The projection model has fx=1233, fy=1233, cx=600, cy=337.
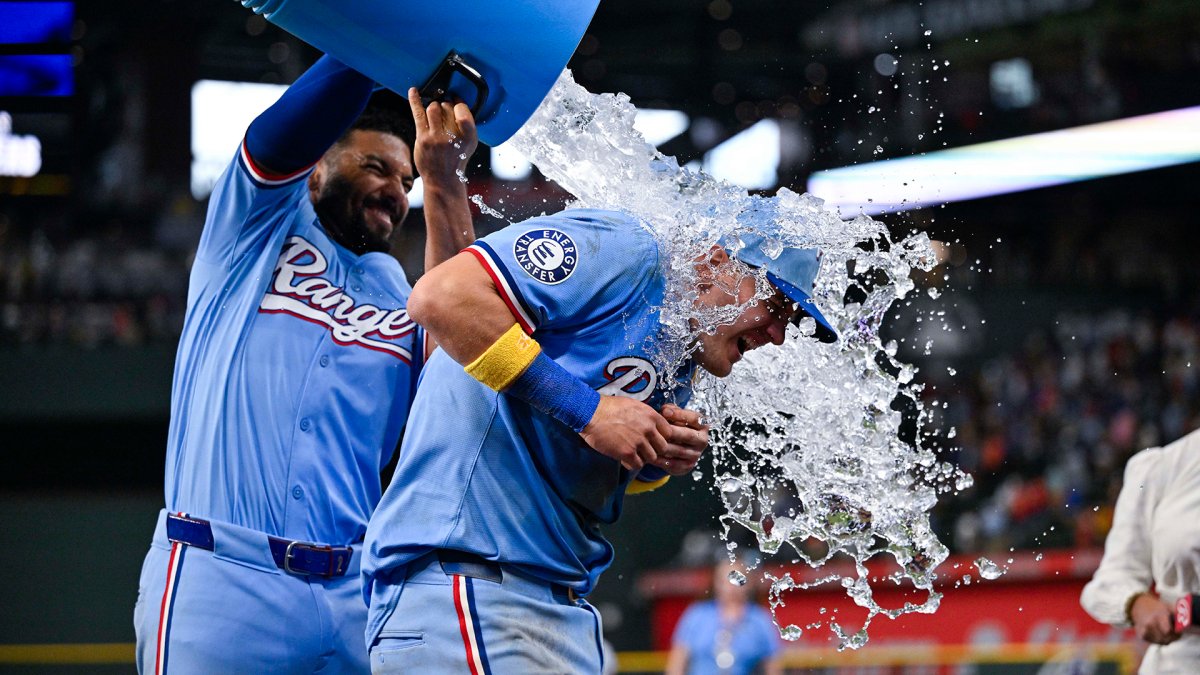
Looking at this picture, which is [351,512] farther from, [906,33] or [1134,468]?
[906,33]

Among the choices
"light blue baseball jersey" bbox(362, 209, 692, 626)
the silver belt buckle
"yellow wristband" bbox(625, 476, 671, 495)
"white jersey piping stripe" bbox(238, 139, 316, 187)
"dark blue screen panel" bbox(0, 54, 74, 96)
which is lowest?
the silver belt buckle

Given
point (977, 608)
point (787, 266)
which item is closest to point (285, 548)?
point (787, 266)

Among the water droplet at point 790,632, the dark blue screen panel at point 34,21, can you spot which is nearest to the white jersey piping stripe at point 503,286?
the water droplet at point 790,632

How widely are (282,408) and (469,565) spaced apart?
0.85m

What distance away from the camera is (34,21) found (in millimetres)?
8172

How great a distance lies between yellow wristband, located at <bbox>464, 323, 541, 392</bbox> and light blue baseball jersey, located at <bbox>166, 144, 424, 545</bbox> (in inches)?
34.3

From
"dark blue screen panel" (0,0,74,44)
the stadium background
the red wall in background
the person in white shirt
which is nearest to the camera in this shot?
the person in white shirt

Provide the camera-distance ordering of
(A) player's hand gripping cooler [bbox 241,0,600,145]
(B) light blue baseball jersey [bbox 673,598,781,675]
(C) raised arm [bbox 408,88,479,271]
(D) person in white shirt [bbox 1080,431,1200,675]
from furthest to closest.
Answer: (B) light blue baseball jersey [bbox 673,598,781,675], (D) person in white shirt [bbox 1080,431,1200,675], (C) raised arm [bbox 408,88,479,271], (A) player's hand gripping cooler [bbox 241,0,600,145]

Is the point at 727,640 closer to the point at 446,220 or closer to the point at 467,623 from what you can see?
the point at 446,220

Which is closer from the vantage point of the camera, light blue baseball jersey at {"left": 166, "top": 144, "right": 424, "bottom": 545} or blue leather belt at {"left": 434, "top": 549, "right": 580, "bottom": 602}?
blue leather belt at {"left": 434, "top": 549, "right": 580, "bottom": 602}

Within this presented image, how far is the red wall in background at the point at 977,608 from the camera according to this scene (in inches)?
420

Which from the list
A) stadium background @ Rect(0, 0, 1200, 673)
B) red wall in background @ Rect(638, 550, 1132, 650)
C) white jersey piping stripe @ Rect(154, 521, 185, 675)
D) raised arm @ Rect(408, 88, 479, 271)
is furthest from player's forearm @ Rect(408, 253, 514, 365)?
red wall in background @ Rect(638, 550, 1132, 650)

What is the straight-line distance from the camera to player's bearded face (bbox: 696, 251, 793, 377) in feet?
8.62

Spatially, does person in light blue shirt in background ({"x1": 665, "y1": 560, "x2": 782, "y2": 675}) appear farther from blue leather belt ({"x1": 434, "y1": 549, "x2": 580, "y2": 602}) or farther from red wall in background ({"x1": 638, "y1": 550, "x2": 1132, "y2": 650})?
blue leather belt ({"x1": 434, "y1": 549, "x2": 580, "y2": 602})
